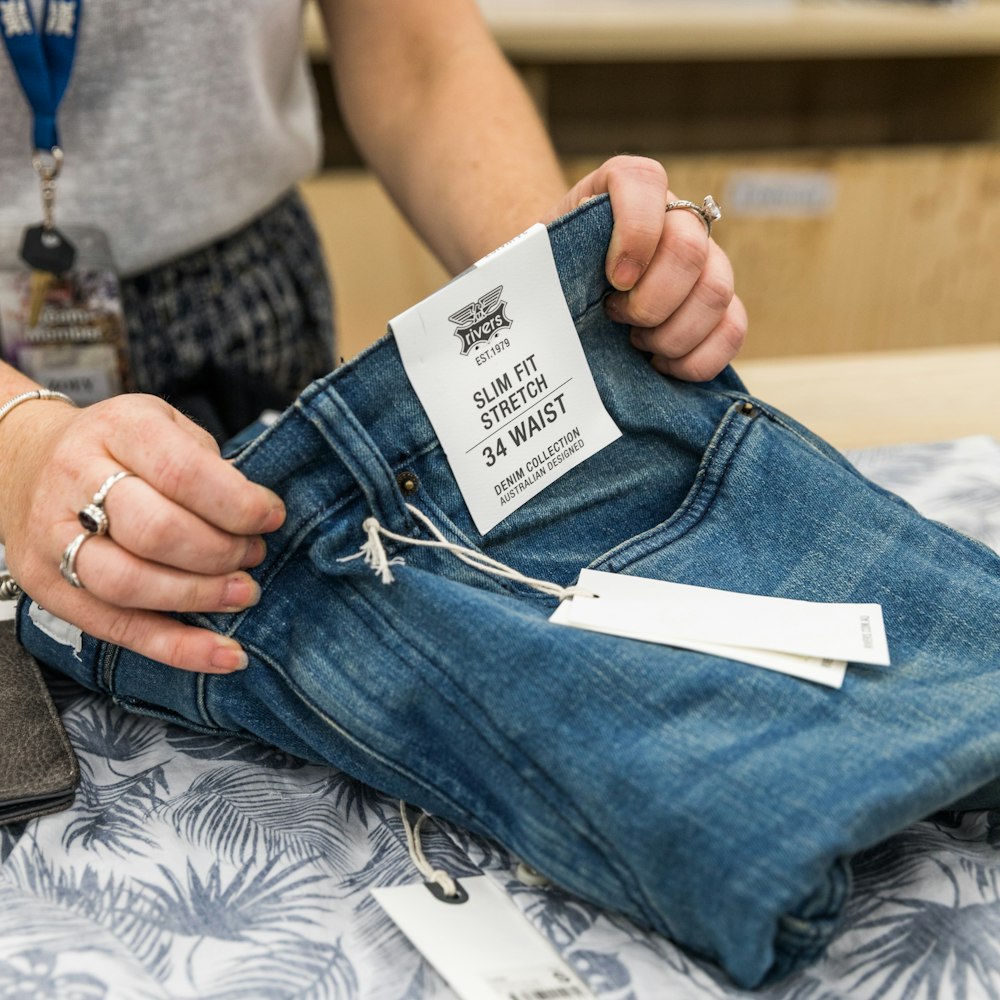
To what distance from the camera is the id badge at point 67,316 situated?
0.83m

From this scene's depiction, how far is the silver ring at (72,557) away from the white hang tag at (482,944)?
7.8 inches

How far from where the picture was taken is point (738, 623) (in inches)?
20.5

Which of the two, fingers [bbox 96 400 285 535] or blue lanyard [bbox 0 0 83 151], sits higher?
blue lanyard [bbox 0 0 83 151]

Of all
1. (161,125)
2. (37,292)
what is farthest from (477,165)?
(37,292)

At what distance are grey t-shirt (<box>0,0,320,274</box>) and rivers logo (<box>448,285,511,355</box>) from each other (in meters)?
0.44

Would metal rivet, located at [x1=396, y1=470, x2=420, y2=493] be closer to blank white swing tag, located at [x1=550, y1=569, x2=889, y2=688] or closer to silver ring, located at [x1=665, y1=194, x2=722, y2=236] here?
blank white swing tag, located at [x1=550, y1=569, x2=889, y2=688]

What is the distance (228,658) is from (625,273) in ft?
1.00

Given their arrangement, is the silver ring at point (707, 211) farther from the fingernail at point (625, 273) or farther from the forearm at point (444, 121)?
the forearm at point (444, 121)

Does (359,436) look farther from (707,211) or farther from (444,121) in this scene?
(444,121)

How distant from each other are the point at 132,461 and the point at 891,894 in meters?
0.39

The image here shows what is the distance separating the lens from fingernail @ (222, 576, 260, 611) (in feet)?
1.67

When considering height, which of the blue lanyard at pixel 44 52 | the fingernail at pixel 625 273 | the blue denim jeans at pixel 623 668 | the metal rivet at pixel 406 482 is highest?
the blue lanyard at pixel 44 52

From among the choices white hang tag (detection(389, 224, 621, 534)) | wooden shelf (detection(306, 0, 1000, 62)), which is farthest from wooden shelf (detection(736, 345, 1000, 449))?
wooden shelf (detection(306, 0, 1000, 62))

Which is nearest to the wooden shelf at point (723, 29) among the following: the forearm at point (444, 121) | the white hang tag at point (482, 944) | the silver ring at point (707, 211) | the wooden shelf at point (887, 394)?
the forearm at point (444, 121)
